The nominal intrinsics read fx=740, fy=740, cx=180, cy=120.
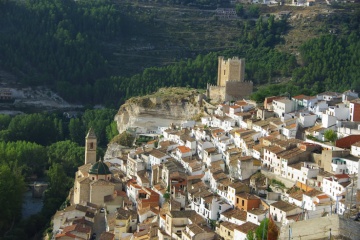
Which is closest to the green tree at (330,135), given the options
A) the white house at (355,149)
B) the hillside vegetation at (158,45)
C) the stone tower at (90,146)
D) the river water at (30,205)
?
the white house at (355,149)

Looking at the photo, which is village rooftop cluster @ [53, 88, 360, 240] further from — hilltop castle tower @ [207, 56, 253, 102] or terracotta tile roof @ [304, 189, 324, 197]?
hilltop castle tower @ [207, 56, 253, 102]

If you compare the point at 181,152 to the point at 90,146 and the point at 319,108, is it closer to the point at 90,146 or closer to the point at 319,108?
the point at 90,146

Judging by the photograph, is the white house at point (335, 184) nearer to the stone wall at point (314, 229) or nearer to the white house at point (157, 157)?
the stone wall at point (314, 229)

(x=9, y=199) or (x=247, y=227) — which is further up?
(x=247, y=227)

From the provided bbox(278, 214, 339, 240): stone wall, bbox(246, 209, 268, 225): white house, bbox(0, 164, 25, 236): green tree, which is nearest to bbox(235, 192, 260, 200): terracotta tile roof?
bbox(246, 209, 268, 225): white house

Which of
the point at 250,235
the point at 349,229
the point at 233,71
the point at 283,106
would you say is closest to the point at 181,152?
the point at 283,106

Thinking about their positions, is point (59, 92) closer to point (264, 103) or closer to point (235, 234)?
point (264, 103)

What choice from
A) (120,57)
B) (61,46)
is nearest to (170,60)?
(120,57)
